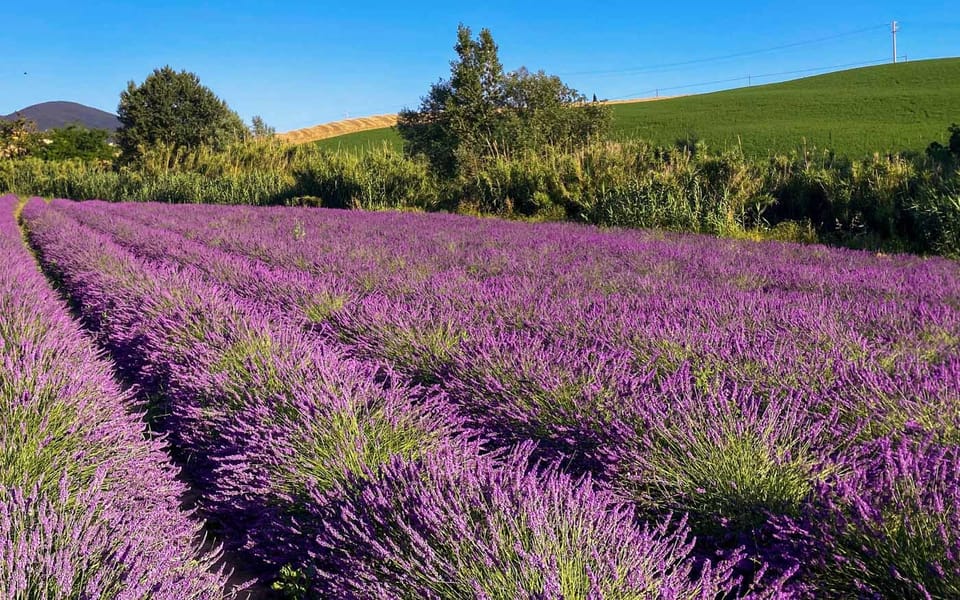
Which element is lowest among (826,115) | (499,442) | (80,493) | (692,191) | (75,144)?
(499,442)

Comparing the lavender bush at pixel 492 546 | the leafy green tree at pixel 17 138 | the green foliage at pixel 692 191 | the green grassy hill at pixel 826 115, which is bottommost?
the lavender bush at pixel 492 546

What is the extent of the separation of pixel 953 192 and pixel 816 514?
355 inches

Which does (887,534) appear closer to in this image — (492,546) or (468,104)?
(492,546)

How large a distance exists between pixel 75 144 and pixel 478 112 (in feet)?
180

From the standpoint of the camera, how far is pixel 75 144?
64.4 m

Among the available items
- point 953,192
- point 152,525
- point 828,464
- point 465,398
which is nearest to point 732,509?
point 828,464

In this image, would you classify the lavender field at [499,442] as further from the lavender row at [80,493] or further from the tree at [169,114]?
the tree at [169,114]

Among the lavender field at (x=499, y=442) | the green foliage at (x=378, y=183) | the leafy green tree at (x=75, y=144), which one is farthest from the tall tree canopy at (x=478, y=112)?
the leafy green tree at (x=75, y=144)

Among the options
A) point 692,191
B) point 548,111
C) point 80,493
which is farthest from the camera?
point 548,111

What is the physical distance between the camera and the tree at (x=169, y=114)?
42.2 meters

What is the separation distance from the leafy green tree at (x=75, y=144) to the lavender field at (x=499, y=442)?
65.3 meters

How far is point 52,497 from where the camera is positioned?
6.90 feet

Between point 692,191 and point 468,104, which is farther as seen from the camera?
point 468,104

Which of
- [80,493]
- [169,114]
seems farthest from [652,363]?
[169,114]
